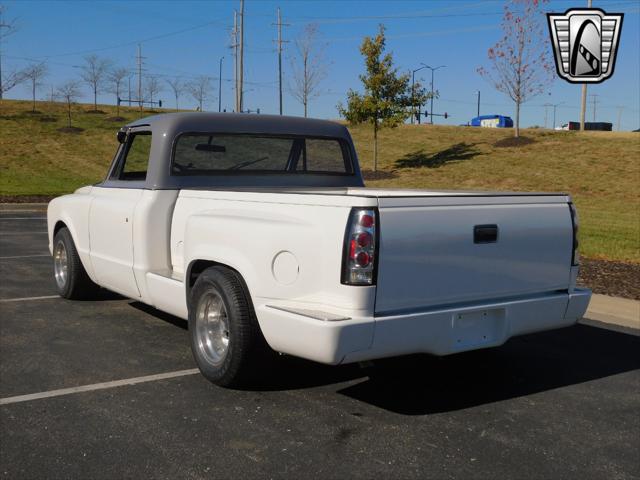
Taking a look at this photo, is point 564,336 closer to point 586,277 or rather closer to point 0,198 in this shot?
point 586,277

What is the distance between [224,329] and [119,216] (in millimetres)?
1841

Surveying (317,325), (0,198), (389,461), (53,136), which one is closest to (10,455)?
(317,325)

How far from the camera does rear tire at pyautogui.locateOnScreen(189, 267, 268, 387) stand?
4.58 metres

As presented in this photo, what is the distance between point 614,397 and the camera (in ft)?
16.4

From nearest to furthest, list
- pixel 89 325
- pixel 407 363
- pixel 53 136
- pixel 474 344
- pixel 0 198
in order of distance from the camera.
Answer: pixel 474 344
pixel 407 363
pixel 89 325
pixel 0 198
pixel 53 136

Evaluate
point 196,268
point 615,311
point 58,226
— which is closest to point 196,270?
point 196,268

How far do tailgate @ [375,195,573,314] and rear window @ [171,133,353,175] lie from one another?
2551 millimetres

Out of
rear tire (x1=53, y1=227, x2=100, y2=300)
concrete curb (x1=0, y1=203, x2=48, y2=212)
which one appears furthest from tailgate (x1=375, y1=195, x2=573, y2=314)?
concrete curb (x1=0, y1=203, x2=48, y2=212)

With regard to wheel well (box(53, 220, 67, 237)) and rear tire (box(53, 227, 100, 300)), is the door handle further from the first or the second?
wheel well (box(53, 220, 67, 237))

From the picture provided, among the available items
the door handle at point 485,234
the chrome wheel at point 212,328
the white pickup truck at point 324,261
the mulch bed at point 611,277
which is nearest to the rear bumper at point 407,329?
the white pickup truck at point 324,261

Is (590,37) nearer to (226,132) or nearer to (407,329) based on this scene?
(226,132)

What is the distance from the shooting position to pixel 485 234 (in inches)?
177

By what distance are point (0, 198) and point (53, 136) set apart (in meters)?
23.9

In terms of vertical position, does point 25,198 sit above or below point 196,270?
below
